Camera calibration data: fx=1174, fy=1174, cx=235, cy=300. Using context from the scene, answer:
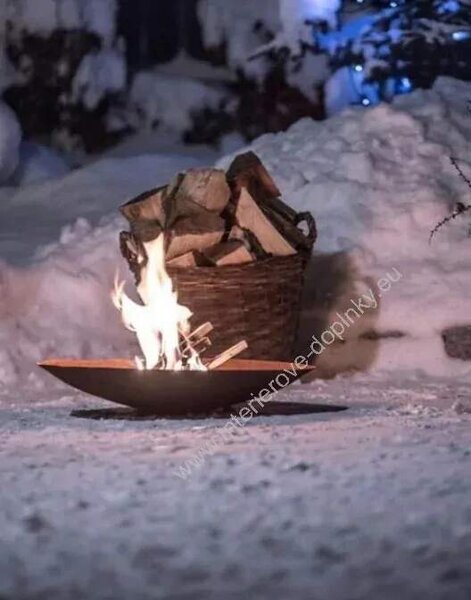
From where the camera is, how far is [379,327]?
4.09 m

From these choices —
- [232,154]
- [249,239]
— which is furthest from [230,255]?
[232,154]

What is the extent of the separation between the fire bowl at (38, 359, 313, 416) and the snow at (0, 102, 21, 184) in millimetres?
3661

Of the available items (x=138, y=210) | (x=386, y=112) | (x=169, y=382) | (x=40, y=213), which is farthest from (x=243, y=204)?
(x=40, y=213)

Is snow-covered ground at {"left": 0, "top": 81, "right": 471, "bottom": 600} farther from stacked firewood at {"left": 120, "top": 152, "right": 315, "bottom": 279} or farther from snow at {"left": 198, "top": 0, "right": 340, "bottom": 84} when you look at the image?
snow at {"left": 198, "top": 0, "right": 340, "bottom": 84}

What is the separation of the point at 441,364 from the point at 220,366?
104 cm

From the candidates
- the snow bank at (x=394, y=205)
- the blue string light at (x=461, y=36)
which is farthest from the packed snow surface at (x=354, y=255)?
the blue string light at (x=461, y=36)

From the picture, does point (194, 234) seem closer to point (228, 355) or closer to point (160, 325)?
point (160, 325)

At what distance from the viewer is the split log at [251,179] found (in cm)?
372

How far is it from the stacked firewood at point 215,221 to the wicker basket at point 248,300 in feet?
0.13

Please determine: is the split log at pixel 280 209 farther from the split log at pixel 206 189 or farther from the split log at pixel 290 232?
the split log at pixel 206 189

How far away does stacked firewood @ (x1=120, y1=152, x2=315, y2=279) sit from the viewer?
3.61 metres

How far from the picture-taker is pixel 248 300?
362cm

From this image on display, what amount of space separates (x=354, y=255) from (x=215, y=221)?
829 mm

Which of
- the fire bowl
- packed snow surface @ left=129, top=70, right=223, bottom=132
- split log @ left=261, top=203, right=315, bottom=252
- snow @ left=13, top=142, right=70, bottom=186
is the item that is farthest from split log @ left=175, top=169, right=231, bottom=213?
packed snow surface @ left=129, top=70, right=223, bottom=132
